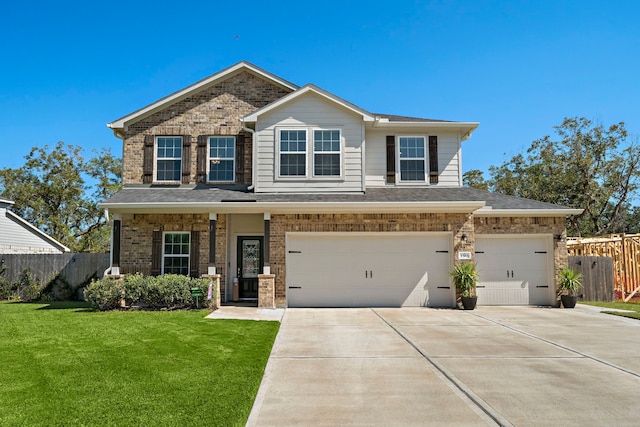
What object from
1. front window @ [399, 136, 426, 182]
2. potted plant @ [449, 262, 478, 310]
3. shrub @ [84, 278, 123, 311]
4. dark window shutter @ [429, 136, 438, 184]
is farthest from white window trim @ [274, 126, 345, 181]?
shrub @ [84, 278, 123, 311]

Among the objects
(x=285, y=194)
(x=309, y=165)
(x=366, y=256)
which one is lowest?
(x=366, y=256)

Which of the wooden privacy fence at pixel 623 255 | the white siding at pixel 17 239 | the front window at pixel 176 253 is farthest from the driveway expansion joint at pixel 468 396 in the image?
the white siding at pixel 17 239

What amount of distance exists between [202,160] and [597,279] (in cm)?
1409

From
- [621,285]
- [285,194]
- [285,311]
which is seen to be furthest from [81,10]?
[621,285]

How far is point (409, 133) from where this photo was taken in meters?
14.4

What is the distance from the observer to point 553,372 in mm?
5961

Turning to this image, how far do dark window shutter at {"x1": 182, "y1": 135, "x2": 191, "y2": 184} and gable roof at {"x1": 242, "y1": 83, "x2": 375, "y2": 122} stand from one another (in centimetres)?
233

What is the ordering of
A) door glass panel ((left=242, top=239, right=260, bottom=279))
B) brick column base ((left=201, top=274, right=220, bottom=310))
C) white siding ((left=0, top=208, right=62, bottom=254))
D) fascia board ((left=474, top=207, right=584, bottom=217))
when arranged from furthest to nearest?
white siding ((left=0, top=208, right=62, bottom=254)) < door glass panel ((left=242, top=239, right=260, bottom=279)) < fascia board ((left=474, top=207, right=584, bottom=217)) < brick column base ((left=201, top=274, right=220, bottom=310))

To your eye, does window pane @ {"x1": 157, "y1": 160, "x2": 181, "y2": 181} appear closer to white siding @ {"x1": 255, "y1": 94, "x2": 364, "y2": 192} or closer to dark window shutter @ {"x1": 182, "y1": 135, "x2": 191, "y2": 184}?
dark window shutter @ {"x1": 182, "y1": 135, "x2": 191, "y2": 184}

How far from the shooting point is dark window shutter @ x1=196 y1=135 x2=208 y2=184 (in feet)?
47.7

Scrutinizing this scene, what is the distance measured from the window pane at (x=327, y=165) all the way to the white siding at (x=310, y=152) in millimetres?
204

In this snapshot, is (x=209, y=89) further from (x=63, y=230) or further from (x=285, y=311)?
(x=63, y=230)

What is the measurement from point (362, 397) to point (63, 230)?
31700mm

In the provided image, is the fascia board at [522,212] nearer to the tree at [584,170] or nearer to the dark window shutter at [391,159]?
the dark window shutter at [391,159]
